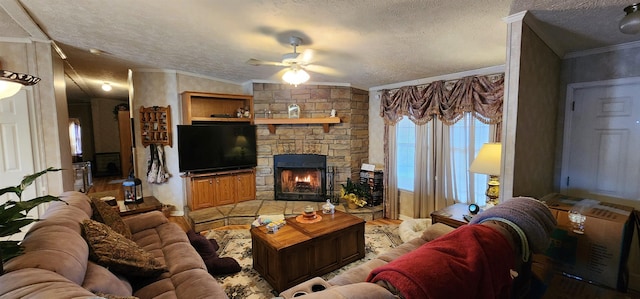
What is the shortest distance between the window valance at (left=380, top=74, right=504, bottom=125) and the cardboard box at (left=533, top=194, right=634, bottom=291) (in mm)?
1585

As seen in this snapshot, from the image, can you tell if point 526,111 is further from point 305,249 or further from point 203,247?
point 203,247

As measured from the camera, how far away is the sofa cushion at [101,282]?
4.33 ft

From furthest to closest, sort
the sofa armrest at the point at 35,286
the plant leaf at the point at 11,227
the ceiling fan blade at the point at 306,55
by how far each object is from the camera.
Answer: the ceiling fan blade at the point at 306,55 < the plant leaf at the point at 11,227 < the sofa armrest at the point at 35,286

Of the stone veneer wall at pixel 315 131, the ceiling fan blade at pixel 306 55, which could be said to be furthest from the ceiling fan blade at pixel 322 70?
the stone veneer wall at pixel 315 131

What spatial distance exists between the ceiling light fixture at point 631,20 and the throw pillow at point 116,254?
3.45 metres

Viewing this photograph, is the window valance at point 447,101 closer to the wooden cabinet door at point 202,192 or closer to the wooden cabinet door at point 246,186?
the wooden cabinet door at point 246,186

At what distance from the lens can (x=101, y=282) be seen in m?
1.37

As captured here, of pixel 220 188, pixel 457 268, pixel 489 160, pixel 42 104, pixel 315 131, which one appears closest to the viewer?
pixel 457 268

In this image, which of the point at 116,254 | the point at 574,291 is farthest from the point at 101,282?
the point at 574,291

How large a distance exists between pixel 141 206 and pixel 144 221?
4.72 ft

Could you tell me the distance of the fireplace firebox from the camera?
4.89m

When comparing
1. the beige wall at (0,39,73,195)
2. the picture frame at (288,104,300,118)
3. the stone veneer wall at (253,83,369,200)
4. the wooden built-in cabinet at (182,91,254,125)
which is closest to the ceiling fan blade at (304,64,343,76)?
the stone veneer wall at (253,83,369,200)

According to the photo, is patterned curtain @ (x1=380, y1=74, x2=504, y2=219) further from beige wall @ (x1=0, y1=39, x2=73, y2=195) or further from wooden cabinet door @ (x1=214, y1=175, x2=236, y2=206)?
beige wall @ (x1=0, y1=39, x2=73, y2=195)

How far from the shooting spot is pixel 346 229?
9.62ft
